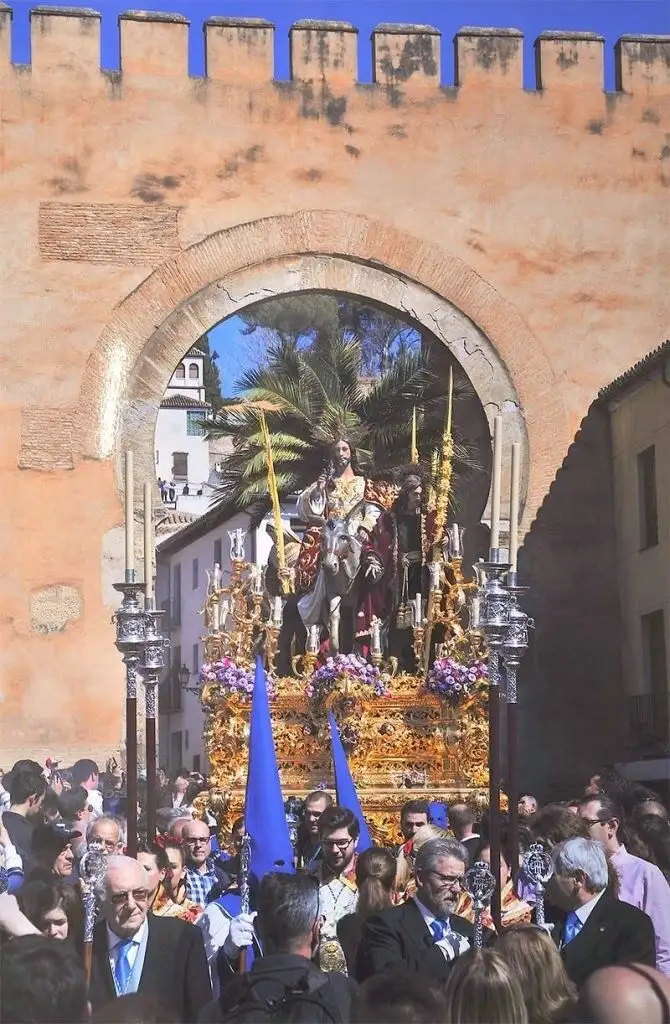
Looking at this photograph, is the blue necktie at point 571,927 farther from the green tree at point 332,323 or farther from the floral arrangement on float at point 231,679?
the green tree at point 332,323

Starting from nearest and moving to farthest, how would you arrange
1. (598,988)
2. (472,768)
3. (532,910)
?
(598,988) < (532,910) < (472,768)

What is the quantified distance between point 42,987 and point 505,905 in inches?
187

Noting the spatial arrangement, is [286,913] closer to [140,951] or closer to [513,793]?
[140,951]

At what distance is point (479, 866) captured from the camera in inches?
274

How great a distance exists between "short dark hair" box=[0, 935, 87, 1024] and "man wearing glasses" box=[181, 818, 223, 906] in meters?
4.45

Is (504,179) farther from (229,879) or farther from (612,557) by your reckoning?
(229,879)

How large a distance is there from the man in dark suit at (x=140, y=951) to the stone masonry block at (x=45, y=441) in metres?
11.9

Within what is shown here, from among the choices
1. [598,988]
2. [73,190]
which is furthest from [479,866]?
[73,190]

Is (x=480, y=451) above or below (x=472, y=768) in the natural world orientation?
above

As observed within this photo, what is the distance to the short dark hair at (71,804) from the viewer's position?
40.8 feet

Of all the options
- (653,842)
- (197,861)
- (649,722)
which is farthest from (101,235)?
(653,842)

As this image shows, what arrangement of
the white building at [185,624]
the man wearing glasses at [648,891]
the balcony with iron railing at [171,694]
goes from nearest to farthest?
the man wearing glasses at [648,891], the white building at [185,624], the balcony with iron railing at [171,694]

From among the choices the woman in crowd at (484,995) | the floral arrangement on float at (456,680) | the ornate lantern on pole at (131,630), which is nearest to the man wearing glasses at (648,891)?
the woman in crowd at (484,995)

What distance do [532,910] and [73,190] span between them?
1158 centimetres
